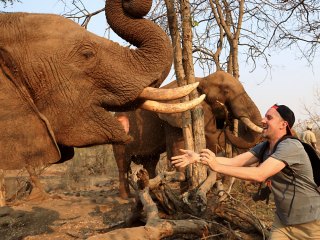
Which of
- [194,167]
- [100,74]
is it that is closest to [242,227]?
[194,167]

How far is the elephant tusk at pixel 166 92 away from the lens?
4141 mm

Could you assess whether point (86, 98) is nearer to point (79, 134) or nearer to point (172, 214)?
point (79, 134)

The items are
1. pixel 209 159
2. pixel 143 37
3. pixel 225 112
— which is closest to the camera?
pixel 209 159

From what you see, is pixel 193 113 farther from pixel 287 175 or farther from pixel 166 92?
pixel 287 175

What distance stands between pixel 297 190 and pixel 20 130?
2344 mm

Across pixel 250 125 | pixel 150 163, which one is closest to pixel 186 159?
pixel 250 125

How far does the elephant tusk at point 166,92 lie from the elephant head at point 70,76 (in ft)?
0.09

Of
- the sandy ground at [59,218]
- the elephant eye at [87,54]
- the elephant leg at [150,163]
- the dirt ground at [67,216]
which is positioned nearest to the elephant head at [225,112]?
the dirt ground at [67,216]

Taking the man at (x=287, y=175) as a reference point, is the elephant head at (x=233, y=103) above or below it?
above

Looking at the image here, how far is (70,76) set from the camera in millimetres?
4199

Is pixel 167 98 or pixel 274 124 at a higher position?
pixel 167 98

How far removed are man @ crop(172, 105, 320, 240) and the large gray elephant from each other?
535cm

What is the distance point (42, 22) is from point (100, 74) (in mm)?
678

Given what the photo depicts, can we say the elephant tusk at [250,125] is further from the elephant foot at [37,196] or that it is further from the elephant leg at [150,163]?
the elephant foot at [37,196]
